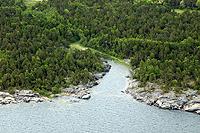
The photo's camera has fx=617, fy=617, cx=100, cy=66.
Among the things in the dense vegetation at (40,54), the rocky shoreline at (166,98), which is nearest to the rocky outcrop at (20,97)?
the dense vegetation at (40,54)

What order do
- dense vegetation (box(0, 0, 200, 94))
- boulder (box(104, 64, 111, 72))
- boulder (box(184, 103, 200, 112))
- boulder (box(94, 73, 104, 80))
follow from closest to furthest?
1. boulder (box(184, 103, 200, 112))
2. dense vegetation (box(0, 0, 200, 94))
3. boulder (box(94, 73, 104, 80))
4. boulder (box(104, 64, 111, 72))

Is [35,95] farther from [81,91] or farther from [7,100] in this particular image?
[81,91]

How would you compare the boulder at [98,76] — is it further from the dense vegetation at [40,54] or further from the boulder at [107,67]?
the boulder at [107,67]

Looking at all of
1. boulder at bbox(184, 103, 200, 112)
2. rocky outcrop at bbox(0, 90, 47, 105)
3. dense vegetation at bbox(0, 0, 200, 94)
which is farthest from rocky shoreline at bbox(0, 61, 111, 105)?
boulder at bbox(184, 103, 200, 112)

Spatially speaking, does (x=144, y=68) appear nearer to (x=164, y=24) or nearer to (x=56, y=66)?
(x=56, y=66)

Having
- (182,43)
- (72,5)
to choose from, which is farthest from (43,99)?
(72,5)

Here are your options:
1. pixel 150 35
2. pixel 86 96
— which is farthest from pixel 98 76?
pixel 150 35

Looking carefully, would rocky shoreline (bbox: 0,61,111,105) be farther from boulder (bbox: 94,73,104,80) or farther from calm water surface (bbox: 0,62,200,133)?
boulder (bbox: 94,73,104,80)
